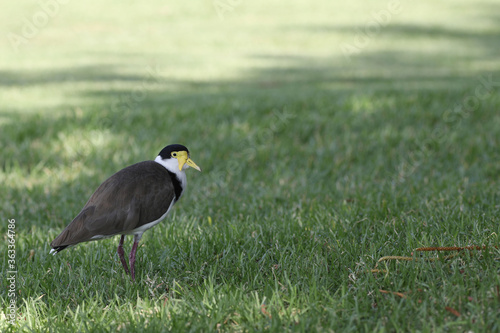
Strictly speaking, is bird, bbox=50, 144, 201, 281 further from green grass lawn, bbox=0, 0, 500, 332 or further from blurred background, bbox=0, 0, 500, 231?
blurred background, bbox=0, 0, 500, 231

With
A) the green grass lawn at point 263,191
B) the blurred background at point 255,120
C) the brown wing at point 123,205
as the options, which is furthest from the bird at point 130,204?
the blurred background at point 255,120

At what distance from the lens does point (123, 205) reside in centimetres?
363

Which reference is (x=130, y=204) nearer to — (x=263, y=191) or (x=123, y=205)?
(x=123, y=205)

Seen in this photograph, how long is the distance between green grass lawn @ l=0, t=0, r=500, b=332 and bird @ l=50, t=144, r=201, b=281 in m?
0.33

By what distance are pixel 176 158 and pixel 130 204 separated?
1.64ft

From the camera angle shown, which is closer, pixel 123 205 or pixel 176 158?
pixel 123 205

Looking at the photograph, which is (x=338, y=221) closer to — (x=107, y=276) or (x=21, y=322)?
(x=107, y=276)

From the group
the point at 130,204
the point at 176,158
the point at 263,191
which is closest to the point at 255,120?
the point at 263,191

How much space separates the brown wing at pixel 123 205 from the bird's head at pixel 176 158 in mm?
96

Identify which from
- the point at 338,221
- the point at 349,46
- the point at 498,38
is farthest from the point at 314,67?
the point at 338,221

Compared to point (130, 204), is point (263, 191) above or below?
below

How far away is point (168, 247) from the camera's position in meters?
4.19

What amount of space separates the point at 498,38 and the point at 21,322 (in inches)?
939

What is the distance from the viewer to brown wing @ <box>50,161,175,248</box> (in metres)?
3.54
